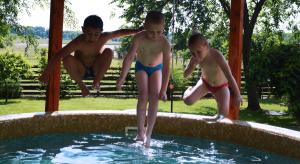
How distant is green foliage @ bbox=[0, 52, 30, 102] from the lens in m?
12.4

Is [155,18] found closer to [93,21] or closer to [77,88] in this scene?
[93,21]

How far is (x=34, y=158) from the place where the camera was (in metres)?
5.27

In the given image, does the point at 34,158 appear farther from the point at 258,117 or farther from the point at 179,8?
the point at 179,8

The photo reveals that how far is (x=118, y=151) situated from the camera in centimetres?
571

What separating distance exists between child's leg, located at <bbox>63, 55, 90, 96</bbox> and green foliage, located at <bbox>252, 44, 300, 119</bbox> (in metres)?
5.00

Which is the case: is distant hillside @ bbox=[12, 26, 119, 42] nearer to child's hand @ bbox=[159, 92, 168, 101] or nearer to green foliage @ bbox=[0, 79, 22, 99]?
green foliage @ bbox=[0, 79, 22, 99]

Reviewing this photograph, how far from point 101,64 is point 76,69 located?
295 mm

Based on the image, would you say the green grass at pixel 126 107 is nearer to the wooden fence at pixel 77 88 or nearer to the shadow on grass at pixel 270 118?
the shadow on grass at pixel 270 118

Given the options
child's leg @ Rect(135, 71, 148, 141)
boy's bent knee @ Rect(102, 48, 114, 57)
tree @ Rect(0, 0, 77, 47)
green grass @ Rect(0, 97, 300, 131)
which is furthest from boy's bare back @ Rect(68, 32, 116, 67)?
tree @ Rect(0, 0, 77, 47)

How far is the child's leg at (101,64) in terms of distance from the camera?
4855 millimetres

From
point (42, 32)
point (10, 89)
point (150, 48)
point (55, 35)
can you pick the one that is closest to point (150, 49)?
point (150, 48)

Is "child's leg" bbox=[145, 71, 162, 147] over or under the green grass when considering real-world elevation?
over

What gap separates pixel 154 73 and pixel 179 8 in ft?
25.6

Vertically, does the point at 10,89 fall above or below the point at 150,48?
below
